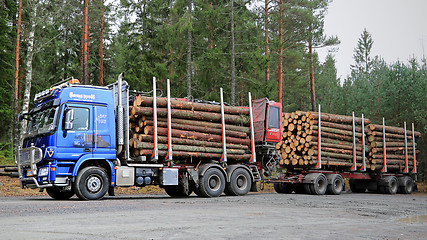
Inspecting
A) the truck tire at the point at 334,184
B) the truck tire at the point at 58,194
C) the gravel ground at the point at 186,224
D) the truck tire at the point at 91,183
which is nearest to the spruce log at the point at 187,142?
the truck tire at the point at 91,183

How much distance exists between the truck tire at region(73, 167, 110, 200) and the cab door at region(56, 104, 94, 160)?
55 centimetres

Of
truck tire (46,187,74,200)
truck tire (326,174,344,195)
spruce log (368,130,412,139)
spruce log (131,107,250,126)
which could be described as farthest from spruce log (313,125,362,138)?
truck tire (46,187,74,200)

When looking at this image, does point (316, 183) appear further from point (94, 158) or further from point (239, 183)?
point (94, 158)

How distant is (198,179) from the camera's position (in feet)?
51.3

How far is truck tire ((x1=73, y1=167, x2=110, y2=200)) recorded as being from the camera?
12.8 m

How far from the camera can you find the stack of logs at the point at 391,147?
22.6 metres

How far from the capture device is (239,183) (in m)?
16.6

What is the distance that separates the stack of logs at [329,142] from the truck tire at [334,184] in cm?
59

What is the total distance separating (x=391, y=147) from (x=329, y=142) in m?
5.34

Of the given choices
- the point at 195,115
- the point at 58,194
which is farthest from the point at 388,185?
the point at 58,194

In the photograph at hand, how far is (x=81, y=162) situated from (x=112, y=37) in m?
27.7

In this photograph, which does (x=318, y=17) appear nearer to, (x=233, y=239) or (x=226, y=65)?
(x=226, y=65)

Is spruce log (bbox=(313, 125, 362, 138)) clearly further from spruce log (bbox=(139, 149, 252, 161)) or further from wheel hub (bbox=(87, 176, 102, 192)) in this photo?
wheel hub (bbox=(87, 176, 102, 192))

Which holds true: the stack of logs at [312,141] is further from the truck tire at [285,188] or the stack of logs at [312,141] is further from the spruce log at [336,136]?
the truck tire at [285,188]
